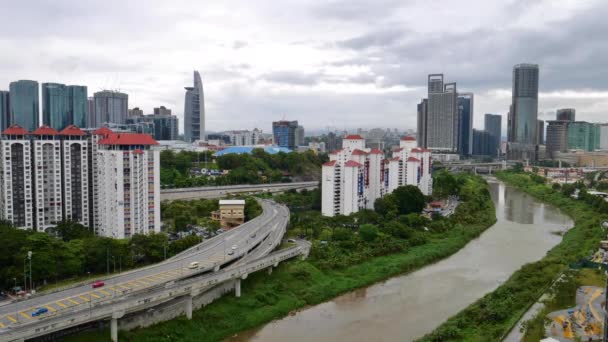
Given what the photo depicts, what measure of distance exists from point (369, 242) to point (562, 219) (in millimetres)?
15292

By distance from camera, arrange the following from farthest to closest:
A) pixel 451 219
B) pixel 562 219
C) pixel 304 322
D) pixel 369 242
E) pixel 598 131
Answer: pixel 598 131
pixel 562 219
pixel 451 219
pixel 369 242
pixel 304 322

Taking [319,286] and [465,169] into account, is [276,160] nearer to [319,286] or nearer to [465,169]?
[319,286]

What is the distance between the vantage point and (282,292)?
13938 mm

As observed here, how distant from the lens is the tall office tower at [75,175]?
18688 mm

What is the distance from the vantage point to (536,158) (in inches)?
2990

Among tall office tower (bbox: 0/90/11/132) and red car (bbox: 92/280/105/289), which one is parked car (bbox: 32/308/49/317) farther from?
tall office tower (bbox: 0/90/11/132)

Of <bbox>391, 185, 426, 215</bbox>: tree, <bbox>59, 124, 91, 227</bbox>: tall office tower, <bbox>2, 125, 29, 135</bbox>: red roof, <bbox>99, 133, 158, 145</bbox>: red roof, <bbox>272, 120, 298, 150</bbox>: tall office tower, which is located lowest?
<bbox>391, 185, 426, 215</bbox>: tree

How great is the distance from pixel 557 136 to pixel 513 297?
235ft

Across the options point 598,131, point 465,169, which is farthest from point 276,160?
point 598,131

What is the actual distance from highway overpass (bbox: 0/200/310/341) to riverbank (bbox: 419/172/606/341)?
536cm

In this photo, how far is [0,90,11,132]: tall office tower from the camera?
47250 millimetres

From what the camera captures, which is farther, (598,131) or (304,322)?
(598,131)

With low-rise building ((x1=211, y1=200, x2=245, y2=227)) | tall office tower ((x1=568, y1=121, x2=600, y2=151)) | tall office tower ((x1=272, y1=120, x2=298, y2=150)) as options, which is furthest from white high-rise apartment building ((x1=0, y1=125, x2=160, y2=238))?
tall office tower ((x1=568, y1=121, x2=600, y2=151))

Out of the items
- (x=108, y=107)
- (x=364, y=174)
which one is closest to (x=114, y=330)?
(x=364, y=174)
